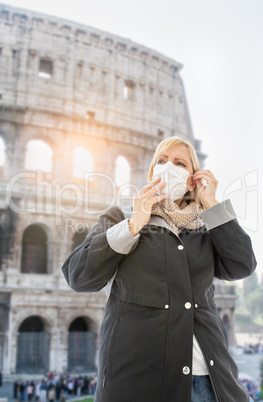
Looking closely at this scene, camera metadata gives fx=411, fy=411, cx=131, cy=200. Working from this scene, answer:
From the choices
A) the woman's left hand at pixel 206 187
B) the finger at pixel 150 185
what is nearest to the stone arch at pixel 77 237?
the woman's left hand at pixel 206 187

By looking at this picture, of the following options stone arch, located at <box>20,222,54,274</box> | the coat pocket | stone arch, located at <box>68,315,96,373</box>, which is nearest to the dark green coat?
the coat pocket

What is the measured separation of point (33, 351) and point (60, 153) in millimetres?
8391

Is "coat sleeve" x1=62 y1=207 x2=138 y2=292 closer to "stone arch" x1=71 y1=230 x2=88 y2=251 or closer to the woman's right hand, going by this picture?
the woman's right hand

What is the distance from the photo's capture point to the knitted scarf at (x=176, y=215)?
7.50 ft

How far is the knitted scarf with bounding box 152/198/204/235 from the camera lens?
229 centimetres

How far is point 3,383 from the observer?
14.8m

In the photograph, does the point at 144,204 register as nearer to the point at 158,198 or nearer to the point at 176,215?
the point at 158,198

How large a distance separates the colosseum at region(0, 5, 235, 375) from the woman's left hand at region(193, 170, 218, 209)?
1491 centimetres

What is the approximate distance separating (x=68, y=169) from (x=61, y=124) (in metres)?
2.08

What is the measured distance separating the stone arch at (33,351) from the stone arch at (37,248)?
2.01 meters

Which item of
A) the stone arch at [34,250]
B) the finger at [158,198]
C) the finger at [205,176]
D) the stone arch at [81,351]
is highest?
the stone arch at [34,250]

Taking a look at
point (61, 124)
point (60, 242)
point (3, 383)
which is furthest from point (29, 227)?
point (3, 383)

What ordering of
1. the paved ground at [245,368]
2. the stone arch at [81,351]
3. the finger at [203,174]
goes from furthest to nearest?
the stone arch at [81,351] → the paved ground at [245,368] → the finger at [203,174]

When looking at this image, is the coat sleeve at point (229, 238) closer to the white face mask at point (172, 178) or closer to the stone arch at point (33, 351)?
the white face mask at point (172, 178)
